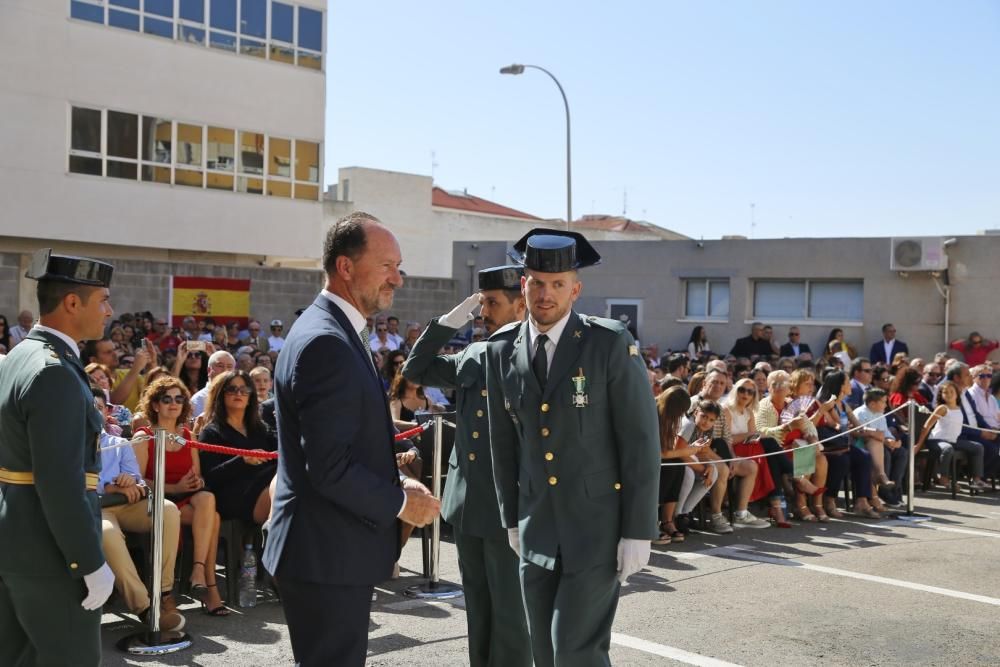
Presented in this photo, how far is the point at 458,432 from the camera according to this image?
201 inches

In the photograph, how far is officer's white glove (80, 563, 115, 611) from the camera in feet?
12.0

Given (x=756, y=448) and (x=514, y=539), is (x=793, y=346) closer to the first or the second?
(x=756, y=448)

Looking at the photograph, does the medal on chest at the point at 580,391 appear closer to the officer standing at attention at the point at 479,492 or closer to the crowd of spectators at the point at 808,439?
the officer standing at attention at the point at 479,492

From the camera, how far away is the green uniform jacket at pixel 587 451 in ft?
13.3

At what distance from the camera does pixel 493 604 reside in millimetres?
4699

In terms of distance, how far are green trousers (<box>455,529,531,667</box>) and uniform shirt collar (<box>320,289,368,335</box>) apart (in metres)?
1.60

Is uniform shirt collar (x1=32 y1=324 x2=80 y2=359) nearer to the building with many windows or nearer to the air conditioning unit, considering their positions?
the building with many windows

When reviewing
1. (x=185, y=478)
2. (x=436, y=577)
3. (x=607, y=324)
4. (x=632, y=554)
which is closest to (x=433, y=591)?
(x=436, y=577)

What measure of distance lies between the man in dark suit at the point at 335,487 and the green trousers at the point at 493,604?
1260mm

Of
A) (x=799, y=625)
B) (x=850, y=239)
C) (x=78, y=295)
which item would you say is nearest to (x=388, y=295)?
(x=78, y=295)

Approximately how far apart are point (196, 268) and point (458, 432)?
17892 millimetres

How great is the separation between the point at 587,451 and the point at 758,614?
3.58 metres

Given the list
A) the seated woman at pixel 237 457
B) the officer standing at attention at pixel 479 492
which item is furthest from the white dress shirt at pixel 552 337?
the seated woman at pixel 237 457

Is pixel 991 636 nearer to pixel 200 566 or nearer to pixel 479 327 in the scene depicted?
pixel 200 566
